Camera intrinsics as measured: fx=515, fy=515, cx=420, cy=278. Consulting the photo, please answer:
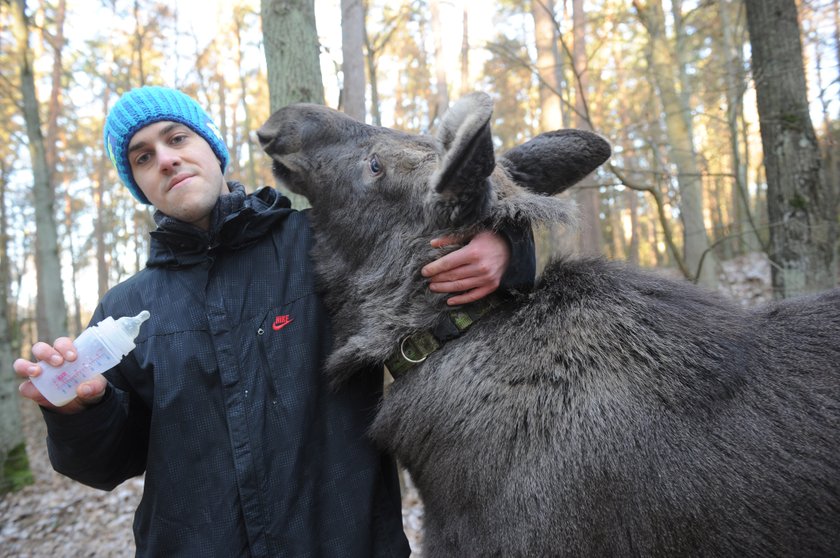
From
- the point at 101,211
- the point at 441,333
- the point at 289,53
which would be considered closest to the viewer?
the point at 441,333

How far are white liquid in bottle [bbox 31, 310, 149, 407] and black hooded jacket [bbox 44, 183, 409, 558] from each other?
15 cm

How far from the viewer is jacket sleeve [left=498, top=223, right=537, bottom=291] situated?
2160mm

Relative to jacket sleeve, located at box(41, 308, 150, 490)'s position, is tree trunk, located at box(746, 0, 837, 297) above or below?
above

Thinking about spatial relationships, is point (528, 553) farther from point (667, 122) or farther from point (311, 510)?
point (667, 122)

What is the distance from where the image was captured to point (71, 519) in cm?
616

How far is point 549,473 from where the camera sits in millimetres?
1802


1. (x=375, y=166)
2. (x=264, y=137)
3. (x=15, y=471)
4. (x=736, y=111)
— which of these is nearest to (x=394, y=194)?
(x=375, y=166)

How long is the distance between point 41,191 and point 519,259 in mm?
9583

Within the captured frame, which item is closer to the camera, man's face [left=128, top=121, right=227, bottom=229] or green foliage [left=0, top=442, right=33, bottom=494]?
man's face [left=128, top=121, right=227, bottom=229]

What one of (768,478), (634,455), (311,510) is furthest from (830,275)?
(311,510)

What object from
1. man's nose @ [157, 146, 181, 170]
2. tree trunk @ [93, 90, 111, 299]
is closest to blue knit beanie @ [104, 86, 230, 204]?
man's nose @ [157, 146, 181, 170]

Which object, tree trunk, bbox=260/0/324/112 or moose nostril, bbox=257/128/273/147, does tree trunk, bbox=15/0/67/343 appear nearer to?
tree trunk, bbox=260/0/324/112

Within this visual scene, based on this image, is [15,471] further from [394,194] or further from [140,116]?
[394,194]

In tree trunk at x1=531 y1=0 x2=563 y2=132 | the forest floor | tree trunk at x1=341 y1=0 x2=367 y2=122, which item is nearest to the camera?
the forest floor
